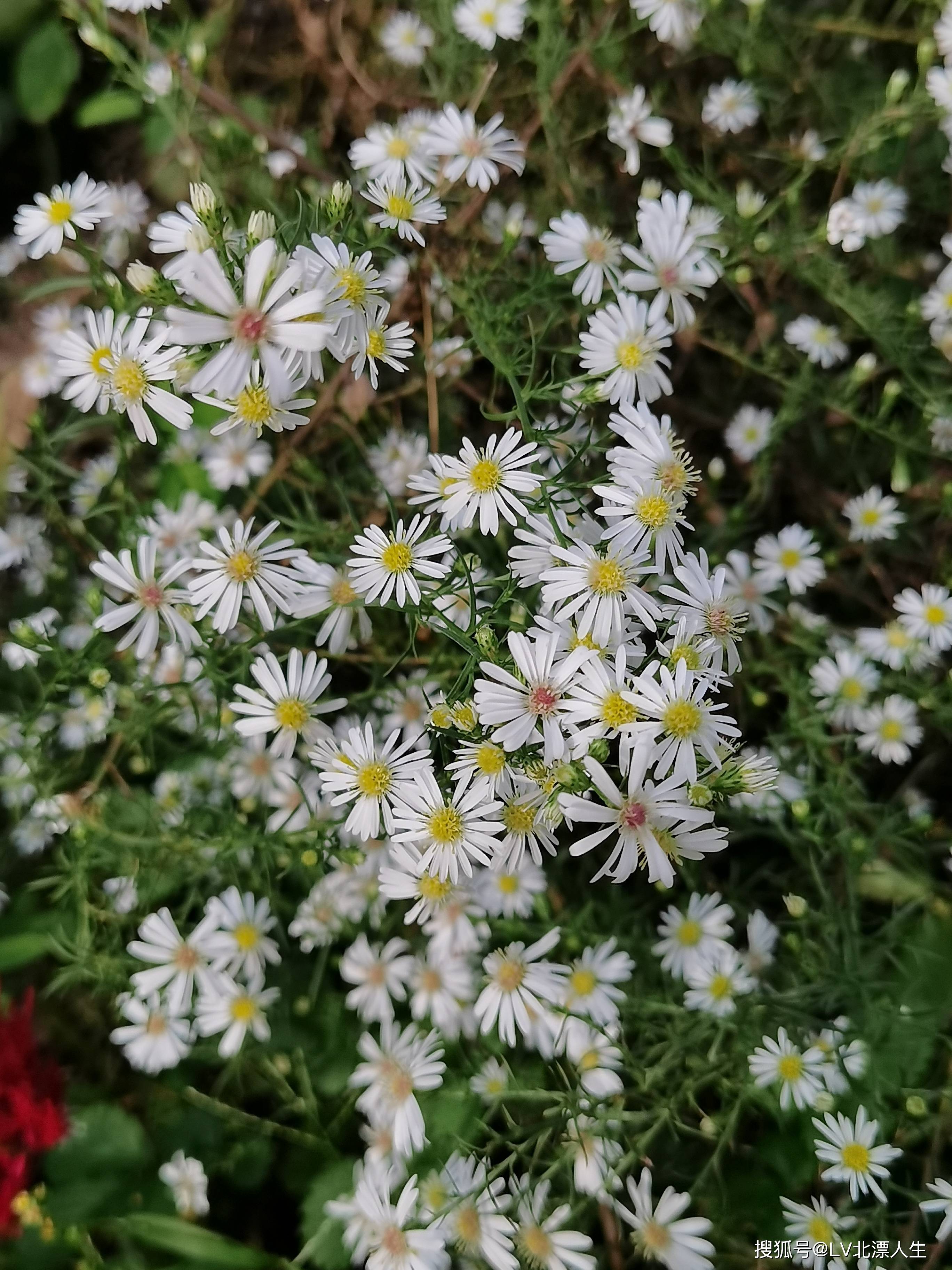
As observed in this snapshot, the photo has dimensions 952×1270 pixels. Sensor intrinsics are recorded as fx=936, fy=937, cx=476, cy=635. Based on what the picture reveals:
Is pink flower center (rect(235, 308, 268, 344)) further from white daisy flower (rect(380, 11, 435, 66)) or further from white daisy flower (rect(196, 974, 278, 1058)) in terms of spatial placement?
white daisy flower (rect(380, 11, 435, 66))

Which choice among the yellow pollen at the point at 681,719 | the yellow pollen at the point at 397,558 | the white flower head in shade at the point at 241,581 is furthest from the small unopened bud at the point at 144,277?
the yellow pollen at the point at 681,719

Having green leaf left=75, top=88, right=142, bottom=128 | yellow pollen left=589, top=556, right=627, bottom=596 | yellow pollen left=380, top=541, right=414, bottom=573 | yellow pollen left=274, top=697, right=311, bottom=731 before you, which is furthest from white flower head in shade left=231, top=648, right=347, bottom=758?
green leaf left=75, top=88, right=142, bottom=128

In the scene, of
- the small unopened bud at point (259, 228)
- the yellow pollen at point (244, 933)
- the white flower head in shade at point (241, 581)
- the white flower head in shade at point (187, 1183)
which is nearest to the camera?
the small unopened bud at point (259, 228)

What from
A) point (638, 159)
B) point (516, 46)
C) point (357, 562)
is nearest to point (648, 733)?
point (357, 562)

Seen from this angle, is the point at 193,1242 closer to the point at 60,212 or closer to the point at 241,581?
the point at 241,581

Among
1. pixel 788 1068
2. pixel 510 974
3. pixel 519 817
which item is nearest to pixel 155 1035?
pixel 510 974

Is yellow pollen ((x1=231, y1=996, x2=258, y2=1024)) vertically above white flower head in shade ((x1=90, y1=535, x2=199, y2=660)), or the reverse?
white flower head in shade ((x1=90, y1=535, x2=199, y2=660))

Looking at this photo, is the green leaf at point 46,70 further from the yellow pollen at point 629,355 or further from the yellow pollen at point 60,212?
the yellow pollen at point 629,355
